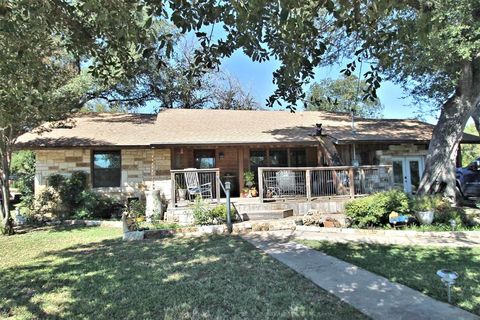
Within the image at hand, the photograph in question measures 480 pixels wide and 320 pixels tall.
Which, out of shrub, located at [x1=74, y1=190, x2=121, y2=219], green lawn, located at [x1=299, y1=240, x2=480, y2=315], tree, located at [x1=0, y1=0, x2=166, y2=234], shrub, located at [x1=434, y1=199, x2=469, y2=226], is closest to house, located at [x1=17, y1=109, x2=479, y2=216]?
shrub, located at [x1=74, y1=190, x2=121, y2=219]

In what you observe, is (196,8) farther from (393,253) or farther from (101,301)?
(393,253)

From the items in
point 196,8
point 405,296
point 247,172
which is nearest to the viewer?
point 196,8

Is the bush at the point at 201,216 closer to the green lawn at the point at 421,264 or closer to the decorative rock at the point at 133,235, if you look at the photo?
the decorative rock at the point at 133,235

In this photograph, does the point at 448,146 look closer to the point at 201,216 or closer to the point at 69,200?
the point at 201,216

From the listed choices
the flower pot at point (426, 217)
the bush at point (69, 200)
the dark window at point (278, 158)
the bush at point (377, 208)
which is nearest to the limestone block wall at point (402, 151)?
the dark window at point (278, 158)

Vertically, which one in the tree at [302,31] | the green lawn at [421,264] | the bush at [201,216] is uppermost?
the tree at [302,31]

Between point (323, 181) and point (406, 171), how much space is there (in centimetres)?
509

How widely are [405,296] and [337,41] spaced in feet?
34.5

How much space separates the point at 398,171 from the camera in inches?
606

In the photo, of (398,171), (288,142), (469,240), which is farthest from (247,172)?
(469,240)

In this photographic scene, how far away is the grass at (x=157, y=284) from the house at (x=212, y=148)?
530 cm

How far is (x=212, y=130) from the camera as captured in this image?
47.9 feet

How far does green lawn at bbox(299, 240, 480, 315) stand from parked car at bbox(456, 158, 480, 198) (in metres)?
8.48

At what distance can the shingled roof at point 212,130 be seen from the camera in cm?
1323
